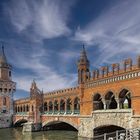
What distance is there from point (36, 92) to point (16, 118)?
513 inches

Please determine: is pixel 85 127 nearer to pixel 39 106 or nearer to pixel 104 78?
pixel 104 78

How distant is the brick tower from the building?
60.9ft

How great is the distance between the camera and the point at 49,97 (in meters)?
46.8

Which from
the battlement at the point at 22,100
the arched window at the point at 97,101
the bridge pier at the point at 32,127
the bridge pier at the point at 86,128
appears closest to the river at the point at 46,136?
the bridge pier at the point at 86,128

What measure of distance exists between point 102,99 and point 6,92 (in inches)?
1463

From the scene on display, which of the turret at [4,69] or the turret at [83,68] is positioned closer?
the turret at [83,68]

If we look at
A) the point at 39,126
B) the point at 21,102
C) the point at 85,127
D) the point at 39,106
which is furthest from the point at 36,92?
the point at 85,127

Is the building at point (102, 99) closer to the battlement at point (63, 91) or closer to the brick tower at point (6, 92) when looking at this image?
the battlement at point (63, 91)

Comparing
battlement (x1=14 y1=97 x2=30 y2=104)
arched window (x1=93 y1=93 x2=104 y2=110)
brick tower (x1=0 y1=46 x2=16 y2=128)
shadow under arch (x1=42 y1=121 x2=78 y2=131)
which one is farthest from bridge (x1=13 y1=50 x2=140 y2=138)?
brick tower (x1=0 y1=46 x2=16 y2=128)

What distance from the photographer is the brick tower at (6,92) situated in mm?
60844

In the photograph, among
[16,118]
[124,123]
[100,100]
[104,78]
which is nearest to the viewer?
[124,123]

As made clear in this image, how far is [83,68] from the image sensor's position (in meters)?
34.7

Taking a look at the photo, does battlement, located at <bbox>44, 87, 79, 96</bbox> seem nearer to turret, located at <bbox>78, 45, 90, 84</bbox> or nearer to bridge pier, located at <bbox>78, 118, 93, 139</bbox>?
turret, located at <bbox>78, 45, 90, 84</bbox>

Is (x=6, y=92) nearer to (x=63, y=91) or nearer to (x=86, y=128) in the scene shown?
(x=63, y=91)
